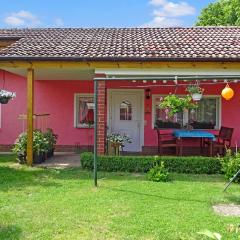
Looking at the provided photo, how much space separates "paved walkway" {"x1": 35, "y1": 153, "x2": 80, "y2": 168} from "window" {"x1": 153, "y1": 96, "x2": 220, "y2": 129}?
3.32 meters

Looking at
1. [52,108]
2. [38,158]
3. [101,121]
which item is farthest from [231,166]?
[52,108]

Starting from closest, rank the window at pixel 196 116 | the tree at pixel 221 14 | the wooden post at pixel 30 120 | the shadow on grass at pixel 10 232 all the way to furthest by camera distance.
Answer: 1. the shadow on grass at pixel 10 232
2. the wooden post at pixel 30 120
3. the window at pixel 196 116
4. the tree at pixel 221 14

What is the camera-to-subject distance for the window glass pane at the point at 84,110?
15.4 m

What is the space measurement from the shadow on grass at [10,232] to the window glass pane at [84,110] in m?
9.70

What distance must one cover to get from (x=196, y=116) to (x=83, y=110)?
420cm

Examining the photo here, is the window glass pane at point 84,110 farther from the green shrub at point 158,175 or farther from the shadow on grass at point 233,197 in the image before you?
the shadow on grass at point 233,197

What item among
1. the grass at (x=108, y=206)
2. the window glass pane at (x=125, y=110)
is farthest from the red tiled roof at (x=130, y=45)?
the grass at (x=108, y=206)

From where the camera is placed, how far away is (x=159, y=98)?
48.2 ft

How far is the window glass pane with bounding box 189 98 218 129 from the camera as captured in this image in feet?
48.1

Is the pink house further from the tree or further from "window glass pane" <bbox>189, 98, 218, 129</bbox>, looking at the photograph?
the tree

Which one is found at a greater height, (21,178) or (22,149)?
(22,149)

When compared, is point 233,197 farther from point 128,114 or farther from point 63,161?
point 128,114

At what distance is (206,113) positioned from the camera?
48.1 feet

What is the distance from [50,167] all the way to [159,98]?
17.5ft
